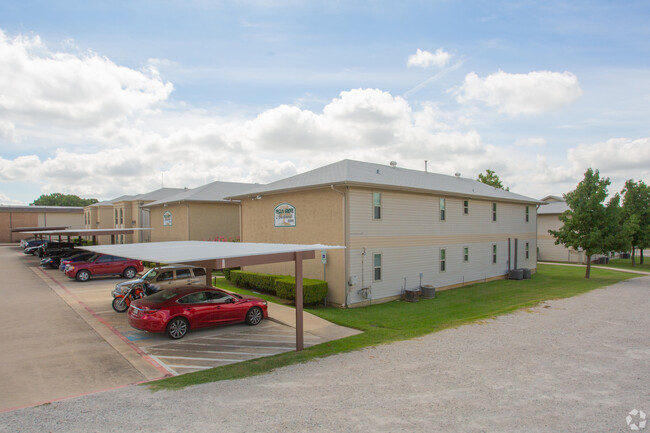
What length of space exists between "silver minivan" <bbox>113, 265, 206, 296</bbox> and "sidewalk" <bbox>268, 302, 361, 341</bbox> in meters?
4.30

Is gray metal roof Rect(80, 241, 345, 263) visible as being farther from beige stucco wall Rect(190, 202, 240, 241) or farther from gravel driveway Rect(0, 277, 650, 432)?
beige stucco wall Rect(190, 202, 240, 241)

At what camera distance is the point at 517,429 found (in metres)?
6.05

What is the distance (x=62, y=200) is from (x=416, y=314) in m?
128

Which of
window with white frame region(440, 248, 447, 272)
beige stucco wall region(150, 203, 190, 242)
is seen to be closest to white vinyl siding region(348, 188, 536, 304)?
window with white frame region(440, 248, 447, 272)

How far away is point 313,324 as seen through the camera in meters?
13.8

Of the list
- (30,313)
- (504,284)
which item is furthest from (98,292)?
(504,284)

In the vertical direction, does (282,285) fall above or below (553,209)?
below

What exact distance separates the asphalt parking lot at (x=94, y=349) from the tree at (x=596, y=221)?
79.8 feet

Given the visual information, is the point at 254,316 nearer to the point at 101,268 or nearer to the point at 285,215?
Answer: the point at 285,215

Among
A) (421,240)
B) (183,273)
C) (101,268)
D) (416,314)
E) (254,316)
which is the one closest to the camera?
(254,316)

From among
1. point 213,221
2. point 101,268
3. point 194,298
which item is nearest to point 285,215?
point 194,298

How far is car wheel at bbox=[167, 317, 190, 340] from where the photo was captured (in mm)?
11641

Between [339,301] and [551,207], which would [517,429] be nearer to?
[339,301]

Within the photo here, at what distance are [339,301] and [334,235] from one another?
291 cm
